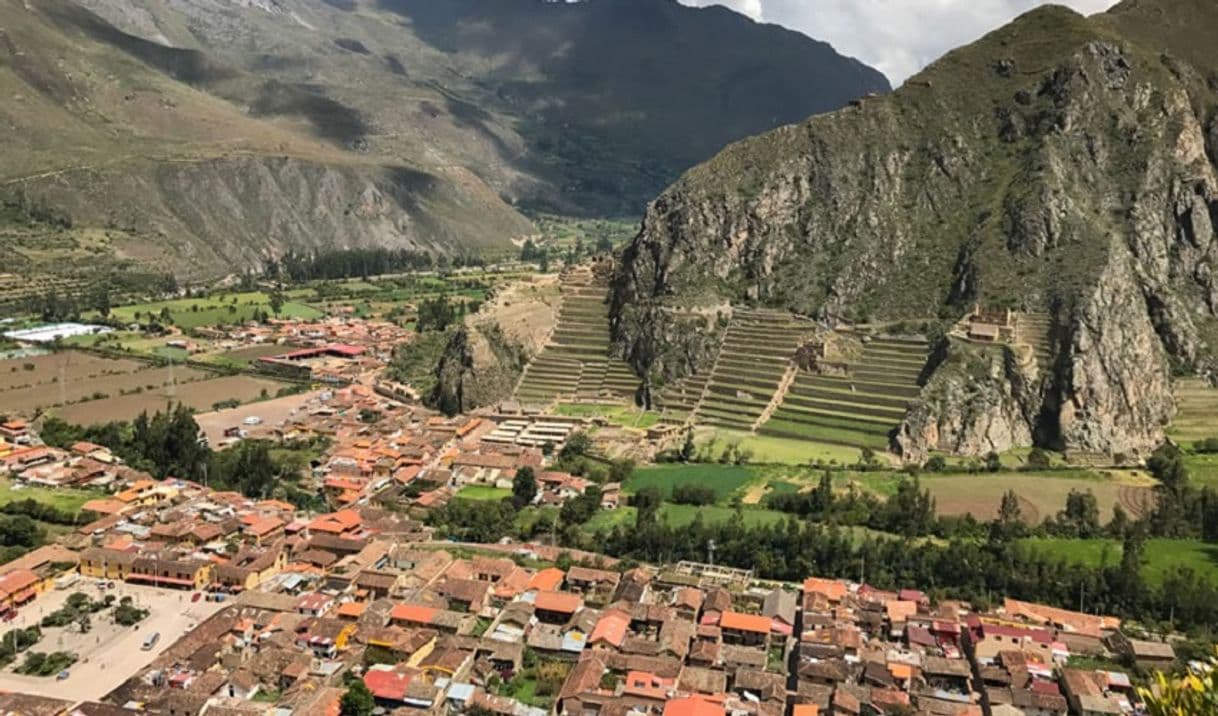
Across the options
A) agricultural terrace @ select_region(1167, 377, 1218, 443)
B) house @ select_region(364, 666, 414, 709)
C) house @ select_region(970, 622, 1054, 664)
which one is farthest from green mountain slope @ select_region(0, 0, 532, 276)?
house @ select_region(970, 622, 1054, 664)

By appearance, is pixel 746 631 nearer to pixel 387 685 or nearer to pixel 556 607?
pixel 556 607

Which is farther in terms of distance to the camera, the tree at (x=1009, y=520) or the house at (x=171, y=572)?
the tree at (x=1009, y=520)

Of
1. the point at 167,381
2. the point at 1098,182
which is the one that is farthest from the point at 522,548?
the point at 1098,182

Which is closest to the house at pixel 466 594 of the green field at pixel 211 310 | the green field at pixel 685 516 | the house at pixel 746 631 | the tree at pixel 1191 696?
the house at pixel 746 631

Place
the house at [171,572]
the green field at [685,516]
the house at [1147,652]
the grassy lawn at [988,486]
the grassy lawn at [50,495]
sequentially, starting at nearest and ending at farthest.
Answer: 1. the house at [1147,652]
2. the house at [171,572]
3. the green field at [685,516]
4. the grassy lawn at [50,495]
5. the grassy lawn at [988,486]

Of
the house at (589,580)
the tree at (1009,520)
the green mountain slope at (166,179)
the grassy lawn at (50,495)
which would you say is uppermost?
the green mountain slope at (166,179)

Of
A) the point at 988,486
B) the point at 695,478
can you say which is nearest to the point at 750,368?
the point at 695,478

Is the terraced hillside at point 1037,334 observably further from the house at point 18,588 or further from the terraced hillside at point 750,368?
the house at point 18,588
